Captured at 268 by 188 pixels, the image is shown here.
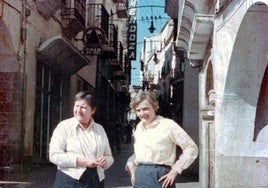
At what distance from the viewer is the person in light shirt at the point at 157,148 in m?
4.78

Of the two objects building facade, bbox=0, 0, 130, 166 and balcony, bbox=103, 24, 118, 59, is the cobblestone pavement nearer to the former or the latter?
building facade, bbox=0, 0, 130, 166

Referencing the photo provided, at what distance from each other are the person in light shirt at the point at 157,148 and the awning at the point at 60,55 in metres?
10.6

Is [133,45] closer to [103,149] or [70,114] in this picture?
[70,114]

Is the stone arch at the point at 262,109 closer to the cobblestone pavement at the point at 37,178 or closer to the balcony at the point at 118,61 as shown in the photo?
the cobblestone pavement at the point at 37,178

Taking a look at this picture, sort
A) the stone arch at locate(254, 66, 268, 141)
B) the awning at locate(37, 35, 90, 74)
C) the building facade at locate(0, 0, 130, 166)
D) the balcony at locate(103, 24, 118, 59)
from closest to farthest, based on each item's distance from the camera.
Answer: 1. the stone arch at locate(254, 66, 268, 141)
2. the building facade at locate(0, 0, 130, 166)
3. the awning at locate(37, 35, 90, 74)
4. the balcony at locate(103, 24, 118, 59)

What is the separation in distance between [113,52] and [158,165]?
21830mm

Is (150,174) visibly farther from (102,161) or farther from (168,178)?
(102,161)

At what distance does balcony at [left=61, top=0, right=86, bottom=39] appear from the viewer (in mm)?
17984

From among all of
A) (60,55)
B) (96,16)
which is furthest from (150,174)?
(96,16)

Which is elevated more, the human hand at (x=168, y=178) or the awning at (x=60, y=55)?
the awning at (x=60, y=55)

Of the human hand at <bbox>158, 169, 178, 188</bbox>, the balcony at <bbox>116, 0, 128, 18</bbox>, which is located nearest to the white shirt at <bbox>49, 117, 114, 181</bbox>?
the human hand at <bbox>158, 169, 178, 188</bbox>

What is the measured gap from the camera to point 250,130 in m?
6.94

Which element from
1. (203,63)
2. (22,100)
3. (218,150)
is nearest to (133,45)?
(22,100)

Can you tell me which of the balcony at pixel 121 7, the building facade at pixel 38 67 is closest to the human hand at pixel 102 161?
the building facade at pixel 38 67
